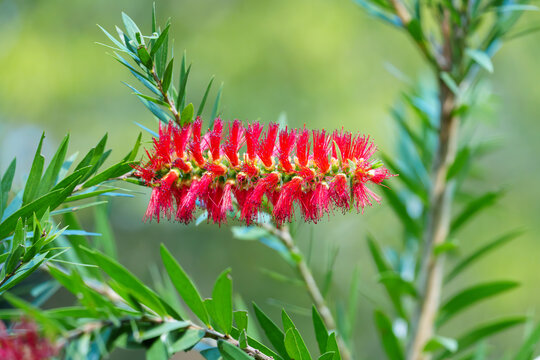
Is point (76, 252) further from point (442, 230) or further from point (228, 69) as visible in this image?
point (228, 69)

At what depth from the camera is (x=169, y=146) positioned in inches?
16.4

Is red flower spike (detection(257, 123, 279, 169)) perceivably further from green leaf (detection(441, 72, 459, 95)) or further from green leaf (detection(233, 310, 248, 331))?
green leaf (detection(441, 72, 459, 95))

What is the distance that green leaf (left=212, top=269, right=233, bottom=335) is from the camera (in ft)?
1.19

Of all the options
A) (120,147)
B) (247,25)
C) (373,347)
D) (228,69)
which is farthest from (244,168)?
(373,347)

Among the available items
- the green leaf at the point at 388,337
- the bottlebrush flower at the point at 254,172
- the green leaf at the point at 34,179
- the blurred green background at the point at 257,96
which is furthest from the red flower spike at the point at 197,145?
the blurred green background at the point at 257,96

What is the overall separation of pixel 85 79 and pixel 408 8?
2.80 meters

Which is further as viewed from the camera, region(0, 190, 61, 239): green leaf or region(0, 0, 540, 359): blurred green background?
region(0, 0, 540, 359): blurred green background

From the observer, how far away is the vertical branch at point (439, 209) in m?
0.66

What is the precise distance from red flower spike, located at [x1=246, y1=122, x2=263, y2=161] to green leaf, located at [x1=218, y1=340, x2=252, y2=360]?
5.1 inches

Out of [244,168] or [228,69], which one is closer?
[244,168]

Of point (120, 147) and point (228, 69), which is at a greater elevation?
point (228, 69)

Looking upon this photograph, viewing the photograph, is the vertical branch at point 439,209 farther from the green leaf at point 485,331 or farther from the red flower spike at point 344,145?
the red flower spike at point 344,145

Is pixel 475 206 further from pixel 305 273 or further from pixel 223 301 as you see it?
pixel 223 301

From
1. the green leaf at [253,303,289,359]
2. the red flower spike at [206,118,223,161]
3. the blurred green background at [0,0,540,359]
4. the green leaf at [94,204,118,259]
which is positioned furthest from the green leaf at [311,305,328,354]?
the blurred green background at [0,0,540,359]
